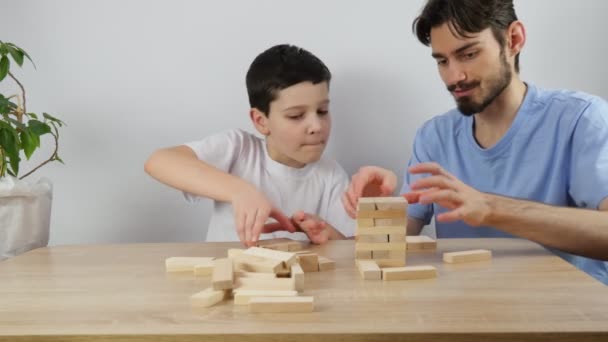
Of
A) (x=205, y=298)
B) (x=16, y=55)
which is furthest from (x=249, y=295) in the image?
(x=16, y=55)

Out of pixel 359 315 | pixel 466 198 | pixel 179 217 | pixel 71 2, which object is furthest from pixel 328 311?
pixel 71 2

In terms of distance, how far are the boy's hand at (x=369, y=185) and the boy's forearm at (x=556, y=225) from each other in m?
0.25

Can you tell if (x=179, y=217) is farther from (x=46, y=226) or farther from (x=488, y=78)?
(x=488, y=78)

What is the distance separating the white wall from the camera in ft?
6.67

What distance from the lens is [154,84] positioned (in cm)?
211

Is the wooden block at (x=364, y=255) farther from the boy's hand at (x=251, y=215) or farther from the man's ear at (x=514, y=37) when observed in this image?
the man's ear at (x=514, y=37)

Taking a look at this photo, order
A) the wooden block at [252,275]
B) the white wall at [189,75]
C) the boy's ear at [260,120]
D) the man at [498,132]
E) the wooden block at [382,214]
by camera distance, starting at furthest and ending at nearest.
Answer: the white wall at [189,75], the boy's ear at [260,120], the man at [498,132], the wooden block at [382,214], the wooden block at [252,275]

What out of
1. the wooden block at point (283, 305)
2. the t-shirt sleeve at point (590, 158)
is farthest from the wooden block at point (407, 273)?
the t-shirt sleeve at point (590, 158)

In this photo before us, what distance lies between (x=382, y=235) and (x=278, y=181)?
0.82 metres

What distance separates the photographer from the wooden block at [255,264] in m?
1.05

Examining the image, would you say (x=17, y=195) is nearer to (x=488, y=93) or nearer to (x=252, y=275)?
(x=252, y=275)

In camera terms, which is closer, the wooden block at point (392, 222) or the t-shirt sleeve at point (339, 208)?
the wooden block at point (392, 222)

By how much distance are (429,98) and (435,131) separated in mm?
270

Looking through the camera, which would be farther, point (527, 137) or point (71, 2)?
point (71, 2)
